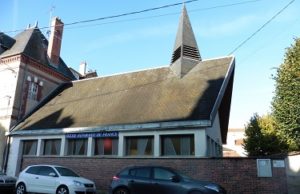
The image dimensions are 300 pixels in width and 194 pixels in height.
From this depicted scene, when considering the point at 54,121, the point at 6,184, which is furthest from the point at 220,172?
the point at 54,121

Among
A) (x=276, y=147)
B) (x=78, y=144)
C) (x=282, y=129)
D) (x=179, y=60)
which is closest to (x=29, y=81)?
(x=78, y=144)

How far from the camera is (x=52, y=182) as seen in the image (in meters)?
15.2

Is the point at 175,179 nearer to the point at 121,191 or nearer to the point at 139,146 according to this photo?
the point at 121,191

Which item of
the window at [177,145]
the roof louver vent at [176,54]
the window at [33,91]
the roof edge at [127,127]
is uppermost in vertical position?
the roof louver vent at [176,54]

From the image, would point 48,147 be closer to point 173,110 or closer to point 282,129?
point 173,110

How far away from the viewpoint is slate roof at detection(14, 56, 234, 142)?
61.8 feet

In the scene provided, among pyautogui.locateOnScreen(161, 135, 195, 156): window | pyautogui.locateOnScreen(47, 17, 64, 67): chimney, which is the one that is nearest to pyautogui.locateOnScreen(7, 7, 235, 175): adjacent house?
pyautogui.locateOnScreen(161, 135, 195, 156): window

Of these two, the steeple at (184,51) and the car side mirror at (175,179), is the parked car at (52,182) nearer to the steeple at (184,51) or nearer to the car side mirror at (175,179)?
the car side mirror at (175,179)

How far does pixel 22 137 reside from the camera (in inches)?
915

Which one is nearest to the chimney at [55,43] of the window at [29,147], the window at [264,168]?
the window at [29,147]

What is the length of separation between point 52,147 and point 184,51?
37.5 ft

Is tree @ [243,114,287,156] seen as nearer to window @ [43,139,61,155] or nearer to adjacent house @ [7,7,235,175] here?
adjacent house @ [7,7,235,175]

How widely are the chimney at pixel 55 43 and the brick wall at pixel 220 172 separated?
1503cm

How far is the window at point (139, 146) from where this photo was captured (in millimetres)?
18706
